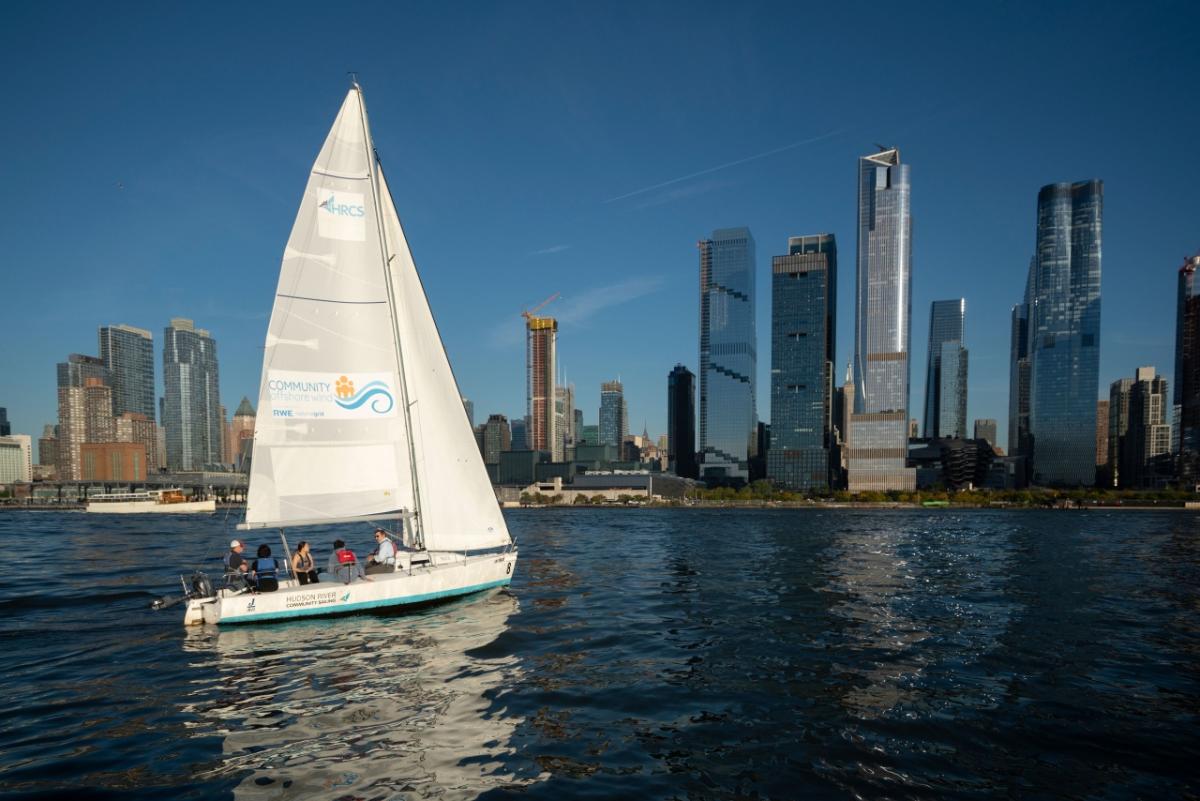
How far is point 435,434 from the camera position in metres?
24.5

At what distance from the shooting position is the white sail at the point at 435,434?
23953 mm

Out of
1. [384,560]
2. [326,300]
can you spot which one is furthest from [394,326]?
[384,560]

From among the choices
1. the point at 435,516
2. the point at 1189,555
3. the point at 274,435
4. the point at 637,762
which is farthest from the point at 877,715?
the point at 1189,555

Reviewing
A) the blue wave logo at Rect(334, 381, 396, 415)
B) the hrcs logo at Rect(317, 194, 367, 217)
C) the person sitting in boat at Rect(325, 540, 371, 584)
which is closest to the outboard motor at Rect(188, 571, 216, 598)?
the person sitting in boat at Rect(325, 540, 371, 584)

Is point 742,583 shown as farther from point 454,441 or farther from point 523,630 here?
point 454,441

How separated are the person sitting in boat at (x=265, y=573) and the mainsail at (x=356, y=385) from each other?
1.18m

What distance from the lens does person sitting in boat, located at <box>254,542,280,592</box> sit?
2120cm

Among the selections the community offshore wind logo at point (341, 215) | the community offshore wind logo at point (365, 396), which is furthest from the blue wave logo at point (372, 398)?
the community offshore wind logo at point (341, 215)

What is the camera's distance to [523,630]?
70.2 ft

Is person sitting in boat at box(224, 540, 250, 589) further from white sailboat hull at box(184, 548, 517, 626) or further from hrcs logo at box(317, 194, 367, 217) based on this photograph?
hrcs logo at box(317, 194, 367, 217)

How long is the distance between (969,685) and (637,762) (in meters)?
9.84

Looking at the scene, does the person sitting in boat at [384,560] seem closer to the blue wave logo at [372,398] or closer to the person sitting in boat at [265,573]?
the person sitting in boat at [265,573]

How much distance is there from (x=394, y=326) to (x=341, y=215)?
4243 millimetres

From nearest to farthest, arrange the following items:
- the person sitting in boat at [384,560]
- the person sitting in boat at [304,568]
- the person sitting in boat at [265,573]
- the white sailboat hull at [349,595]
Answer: the white sailboat hull at [349,595] → the person sitting in boat at [265,573] → the person sitting in boat at [304,568] → the person sitting in boat at [384,560]
